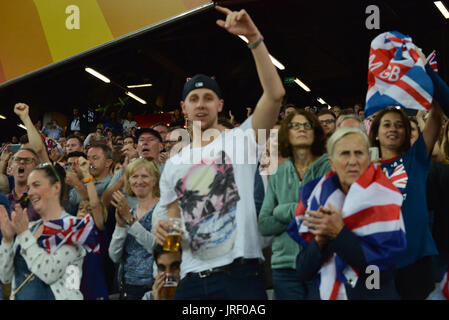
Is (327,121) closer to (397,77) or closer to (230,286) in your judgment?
(397,77)

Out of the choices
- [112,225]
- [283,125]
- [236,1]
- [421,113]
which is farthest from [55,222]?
[236,1]

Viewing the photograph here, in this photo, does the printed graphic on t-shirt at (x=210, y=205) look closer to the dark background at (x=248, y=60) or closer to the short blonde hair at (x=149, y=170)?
the short blonde hair at (x=149, y=170)

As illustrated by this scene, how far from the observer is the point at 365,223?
2.95 m

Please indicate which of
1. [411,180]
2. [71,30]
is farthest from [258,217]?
[71,30]

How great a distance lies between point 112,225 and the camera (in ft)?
16.9

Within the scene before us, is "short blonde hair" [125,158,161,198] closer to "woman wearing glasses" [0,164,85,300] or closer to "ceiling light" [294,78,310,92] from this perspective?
"woman wearing glasses" [0,164,85,300]

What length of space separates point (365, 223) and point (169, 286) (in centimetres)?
163

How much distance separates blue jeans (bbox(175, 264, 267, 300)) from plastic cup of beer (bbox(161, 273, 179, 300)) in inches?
26.3

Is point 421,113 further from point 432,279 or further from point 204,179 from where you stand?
point 204,179

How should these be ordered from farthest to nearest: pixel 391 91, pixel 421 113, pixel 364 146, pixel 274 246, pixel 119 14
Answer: pixel 119 14, pixel 421 113, pixel 391 91, pixel 274 246, pixel 364 146

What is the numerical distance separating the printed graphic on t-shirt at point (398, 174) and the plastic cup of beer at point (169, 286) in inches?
66.2

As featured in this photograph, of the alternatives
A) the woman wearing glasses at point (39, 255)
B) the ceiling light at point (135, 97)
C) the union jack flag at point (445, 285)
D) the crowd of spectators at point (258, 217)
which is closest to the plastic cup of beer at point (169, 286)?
the crowd of spectators at point (258, 217)

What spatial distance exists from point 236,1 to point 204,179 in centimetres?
624

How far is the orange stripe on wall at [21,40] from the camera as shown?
8.21 meters
